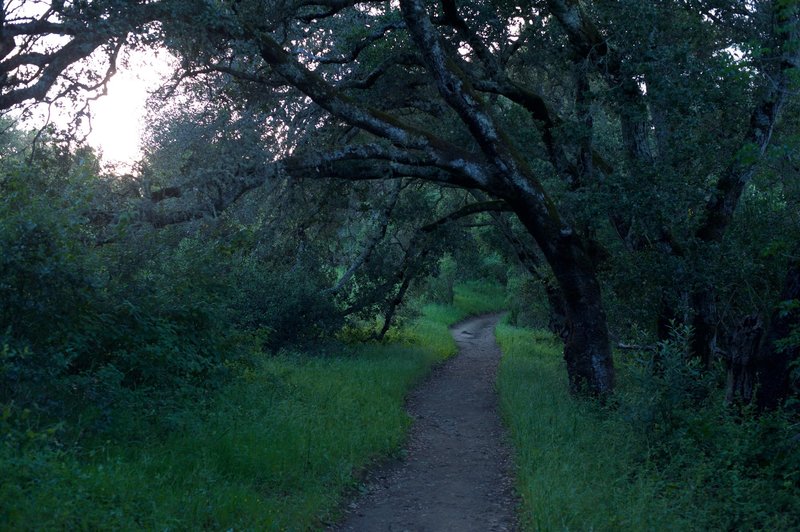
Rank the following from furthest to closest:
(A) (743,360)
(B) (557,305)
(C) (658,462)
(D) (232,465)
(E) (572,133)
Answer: (B) (557,305)
(E) (572,133)
(A) (743,360)
(C) (658,462)
(D) (232,465)

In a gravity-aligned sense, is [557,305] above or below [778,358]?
above

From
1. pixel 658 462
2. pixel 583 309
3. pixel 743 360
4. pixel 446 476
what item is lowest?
pixel 446 476

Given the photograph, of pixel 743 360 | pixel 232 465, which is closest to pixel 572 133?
pixel 743 360

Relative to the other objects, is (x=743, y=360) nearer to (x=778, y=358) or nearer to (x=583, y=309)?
(x=778, y=358)

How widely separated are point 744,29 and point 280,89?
839 cm

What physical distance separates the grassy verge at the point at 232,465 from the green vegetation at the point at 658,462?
206 cm

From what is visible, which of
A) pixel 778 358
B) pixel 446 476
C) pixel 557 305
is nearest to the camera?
pixel 446 476

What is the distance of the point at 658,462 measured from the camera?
8.53 m

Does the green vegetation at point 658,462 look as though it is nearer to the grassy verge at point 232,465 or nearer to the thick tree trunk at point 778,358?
the thick tree trunk at point 778,358

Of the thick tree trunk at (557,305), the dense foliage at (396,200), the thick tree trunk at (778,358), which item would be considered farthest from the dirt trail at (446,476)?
the thick tree trunk at (778,358)

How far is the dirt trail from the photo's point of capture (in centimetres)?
718

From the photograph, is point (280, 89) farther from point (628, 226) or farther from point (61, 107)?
point (628, 226)

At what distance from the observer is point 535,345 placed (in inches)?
958

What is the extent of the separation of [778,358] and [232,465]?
23.9 ft
